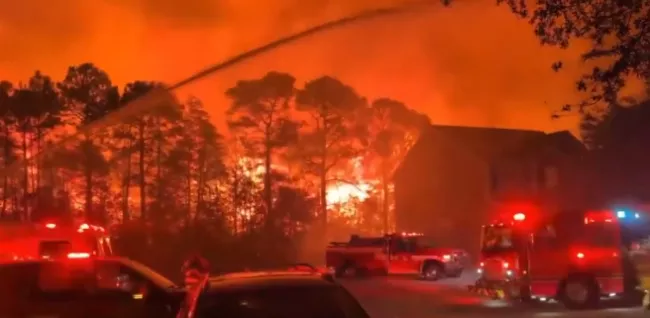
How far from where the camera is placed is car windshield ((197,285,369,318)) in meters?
6.91

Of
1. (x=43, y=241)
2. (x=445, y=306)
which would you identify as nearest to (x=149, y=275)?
(x=43, y=241)

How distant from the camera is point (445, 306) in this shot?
69.6 ft

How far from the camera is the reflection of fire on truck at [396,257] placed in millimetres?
33438

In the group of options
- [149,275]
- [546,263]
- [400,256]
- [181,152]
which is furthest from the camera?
[181,152]

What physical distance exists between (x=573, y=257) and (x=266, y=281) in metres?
14.0

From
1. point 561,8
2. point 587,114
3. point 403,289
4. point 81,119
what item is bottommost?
point 403,289

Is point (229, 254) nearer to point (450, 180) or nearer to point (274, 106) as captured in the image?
point (274, 106)

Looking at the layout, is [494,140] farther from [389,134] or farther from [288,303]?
[288,303]

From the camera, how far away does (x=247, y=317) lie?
699 centimetres

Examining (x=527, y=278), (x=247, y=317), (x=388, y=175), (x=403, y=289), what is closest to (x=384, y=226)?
(x=388, y=175)

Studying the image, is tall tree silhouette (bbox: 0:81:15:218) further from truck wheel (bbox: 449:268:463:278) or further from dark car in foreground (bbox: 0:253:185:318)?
dark car in foreground (bbox: 0:253:185:318)

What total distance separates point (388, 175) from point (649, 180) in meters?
14.7

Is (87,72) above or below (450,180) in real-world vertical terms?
above

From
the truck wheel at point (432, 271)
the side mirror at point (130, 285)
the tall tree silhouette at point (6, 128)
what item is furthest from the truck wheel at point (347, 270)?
the side mirror at point (130, 285)
